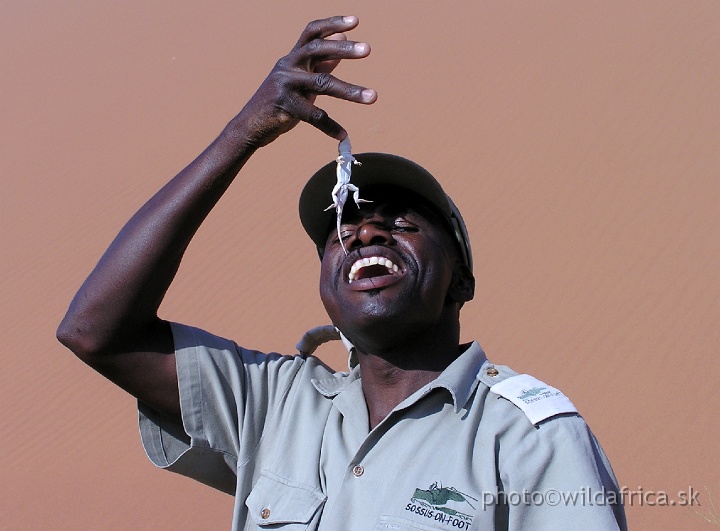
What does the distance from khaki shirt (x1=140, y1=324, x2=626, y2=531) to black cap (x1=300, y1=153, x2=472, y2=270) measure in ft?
1.19

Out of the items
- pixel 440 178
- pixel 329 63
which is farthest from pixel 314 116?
pixel 440 178

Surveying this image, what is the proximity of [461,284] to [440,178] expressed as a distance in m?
13.3

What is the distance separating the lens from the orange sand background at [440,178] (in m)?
10.2

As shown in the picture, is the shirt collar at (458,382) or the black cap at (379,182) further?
the black cap at (379,182)

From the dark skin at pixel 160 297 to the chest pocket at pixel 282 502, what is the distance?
0.26m

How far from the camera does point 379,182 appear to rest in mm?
2383

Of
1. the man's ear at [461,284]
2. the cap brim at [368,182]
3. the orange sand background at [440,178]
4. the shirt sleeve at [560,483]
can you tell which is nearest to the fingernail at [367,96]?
the cap brim at [368,182]

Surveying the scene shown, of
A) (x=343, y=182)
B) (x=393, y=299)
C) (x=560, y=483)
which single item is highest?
(x=343, y=182)

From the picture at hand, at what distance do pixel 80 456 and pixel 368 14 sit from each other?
15321 millimetres

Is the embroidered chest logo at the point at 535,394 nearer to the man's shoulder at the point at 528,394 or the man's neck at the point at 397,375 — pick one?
the man's shoulder at the point at 528,394

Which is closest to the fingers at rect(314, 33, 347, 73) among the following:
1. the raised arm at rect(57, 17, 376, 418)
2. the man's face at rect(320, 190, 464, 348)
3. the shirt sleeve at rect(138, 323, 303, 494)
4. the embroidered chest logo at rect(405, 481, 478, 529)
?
the raised arm at rect(57, 17, 376, 418)

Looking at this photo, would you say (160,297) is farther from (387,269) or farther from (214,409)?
(387,269)

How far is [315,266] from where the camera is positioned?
14.2 metres

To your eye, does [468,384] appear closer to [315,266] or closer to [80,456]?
[80,456]
